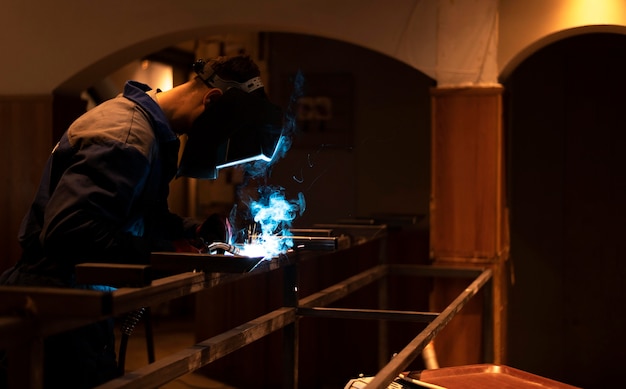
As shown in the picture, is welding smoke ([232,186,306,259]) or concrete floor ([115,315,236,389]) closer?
welding smoke ([232,186,306,259])

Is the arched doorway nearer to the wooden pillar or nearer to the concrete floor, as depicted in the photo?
the wooden pillar

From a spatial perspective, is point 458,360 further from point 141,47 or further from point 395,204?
point 141,47

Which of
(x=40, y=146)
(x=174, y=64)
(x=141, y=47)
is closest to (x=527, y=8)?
(x=141, y=47)

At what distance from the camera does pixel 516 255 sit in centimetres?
608

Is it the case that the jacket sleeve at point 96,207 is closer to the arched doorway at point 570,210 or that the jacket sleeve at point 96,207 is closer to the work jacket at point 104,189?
the work jacket at point 104,189

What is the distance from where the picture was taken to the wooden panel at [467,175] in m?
4.36

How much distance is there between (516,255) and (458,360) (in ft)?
6.16

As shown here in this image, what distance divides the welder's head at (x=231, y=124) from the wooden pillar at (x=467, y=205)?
2.13 metres

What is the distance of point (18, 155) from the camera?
16.5 ft

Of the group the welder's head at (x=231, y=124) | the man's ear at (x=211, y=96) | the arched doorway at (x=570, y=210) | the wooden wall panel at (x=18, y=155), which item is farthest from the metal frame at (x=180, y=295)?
the wooden wall panel at (x=18, y=155)

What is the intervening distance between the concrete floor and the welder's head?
3.54 m

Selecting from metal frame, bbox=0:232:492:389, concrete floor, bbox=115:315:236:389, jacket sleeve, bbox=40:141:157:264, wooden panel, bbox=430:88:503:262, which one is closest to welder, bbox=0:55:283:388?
jacket sleeve, bbox=40:141:157:264

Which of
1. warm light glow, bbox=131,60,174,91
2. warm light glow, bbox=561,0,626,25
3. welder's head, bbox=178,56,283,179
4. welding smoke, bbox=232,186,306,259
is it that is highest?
warm light glow, bbox=131,60,174,91

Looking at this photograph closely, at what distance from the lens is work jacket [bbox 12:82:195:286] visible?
6.24 ft
